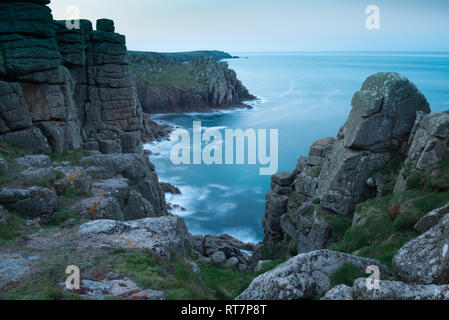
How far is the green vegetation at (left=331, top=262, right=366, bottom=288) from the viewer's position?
30.0ft

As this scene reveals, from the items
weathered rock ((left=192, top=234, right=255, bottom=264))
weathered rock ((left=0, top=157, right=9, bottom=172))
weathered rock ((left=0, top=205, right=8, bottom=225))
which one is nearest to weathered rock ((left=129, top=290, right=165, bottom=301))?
weathered rock ((left=0, top=205, right=8, bottom=225))

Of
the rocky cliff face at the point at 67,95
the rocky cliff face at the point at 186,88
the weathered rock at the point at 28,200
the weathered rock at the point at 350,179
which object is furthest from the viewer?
the rocky cliff face at the point at 186,88

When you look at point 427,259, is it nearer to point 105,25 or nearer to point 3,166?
point 3,166

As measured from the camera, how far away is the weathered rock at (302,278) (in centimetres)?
870

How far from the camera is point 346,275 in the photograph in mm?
9320

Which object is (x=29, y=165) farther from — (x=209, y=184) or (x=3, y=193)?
(x=209, y=184)

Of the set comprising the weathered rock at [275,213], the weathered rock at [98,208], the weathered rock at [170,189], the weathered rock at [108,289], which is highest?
the weathered rock at [108,289]

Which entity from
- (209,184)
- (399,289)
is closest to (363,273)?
(399,289)

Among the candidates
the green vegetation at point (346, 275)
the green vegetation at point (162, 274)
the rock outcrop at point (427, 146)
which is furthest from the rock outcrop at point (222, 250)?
the green vegetation at point (346, 275)

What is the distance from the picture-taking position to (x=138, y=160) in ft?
87.1

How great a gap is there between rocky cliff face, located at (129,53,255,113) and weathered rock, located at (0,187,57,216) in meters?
111

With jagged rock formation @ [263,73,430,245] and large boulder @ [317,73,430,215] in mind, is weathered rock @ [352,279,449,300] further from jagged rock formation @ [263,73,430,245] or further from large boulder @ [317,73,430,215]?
large boulder @ [317,73,430,215]

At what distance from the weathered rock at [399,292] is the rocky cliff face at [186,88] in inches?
4690

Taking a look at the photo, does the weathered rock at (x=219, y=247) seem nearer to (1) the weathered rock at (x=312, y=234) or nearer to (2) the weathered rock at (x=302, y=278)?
(1) the weathered rock at (x=312, y=234)
